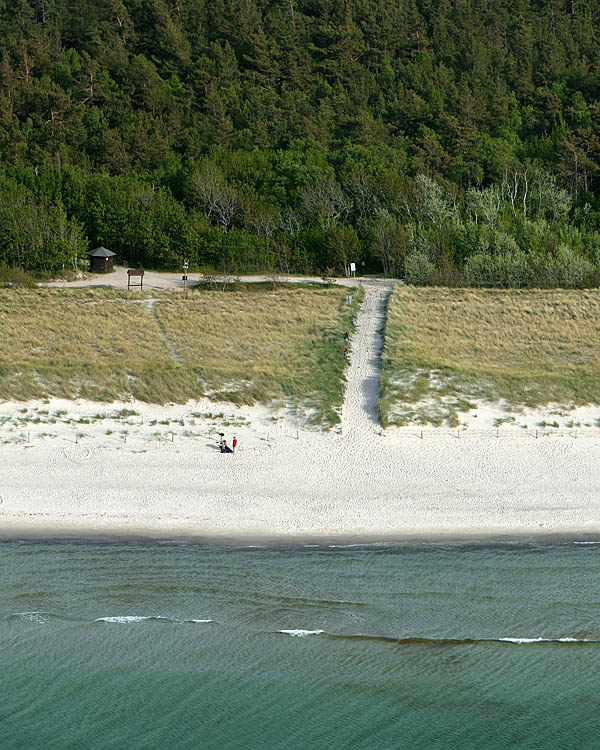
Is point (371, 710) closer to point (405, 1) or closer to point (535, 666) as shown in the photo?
point (535, 666)

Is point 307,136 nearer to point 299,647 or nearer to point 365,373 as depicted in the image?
point 365,373

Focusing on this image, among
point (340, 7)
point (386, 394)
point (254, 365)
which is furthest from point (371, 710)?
point (340, 7)

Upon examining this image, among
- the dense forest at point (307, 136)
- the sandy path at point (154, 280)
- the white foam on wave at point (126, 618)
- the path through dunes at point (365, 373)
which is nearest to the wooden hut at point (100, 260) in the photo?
the sandy path at point (154, 280)

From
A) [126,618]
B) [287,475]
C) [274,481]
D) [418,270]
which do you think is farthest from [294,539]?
[418,270]

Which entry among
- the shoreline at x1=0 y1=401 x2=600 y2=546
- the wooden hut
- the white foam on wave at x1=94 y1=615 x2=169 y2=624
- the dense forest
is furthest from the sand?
the wooden hut

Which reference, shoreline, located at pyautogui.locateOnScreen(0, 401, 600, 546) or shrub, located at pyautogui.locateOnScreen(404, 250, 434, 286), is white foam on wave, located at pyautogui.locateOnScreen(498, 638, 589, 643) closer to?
shoreline, located at pyautogui.locateOnScreen(0, 401, 600, 546)
